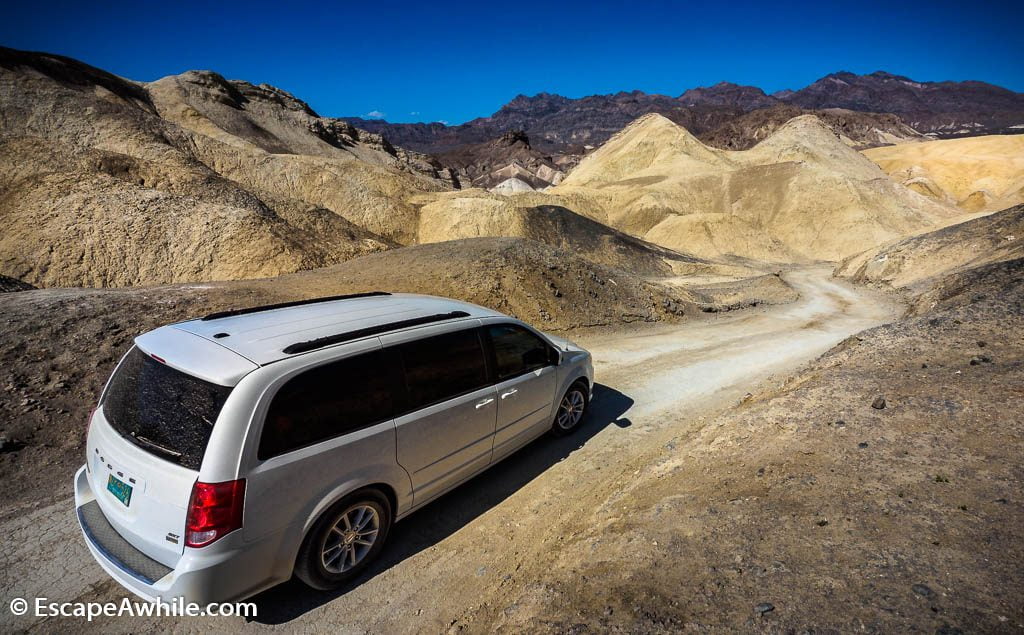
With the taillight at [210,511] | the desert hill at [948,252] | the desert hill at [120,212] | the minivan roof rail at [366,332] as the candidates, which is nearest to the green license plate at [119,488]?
the taillight at [210,511]

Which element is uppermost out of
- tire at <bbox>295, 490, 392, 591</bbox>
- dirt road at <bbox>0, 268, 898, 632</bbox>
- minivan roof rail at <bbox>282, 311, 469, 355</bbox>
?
minivan roof rail at <bbox>282, 311, 469, 355</bbox>

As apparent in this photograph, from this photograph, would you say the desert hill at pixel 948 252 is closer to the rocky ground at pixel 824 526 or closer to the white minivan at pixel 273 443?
the rocky ground at pixel 824 526

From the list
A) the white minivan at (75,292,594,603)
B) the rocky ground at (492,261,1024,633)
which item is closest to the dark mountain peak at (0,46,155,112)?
the white minivan at (75,292,594,603)

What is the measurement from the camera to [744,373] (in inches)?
373

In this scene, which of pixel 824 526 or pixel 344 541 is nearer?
pixel 824 526

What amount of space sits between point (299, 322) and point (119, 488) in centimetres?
169

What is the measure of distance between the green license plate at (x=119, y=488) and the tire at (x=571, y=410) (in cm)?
425

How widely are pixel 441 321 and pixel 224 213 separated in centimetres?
1969

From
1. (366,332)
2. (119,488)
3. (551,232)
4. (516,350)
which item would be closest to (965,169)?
(551,232)

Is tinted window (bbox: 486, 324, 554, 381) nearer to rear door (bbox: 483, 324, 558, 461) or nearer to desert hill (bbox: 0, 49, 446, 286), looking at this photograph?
rear door (bbox: 483, 324, 558, 461)

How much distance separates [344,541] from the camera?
368cm

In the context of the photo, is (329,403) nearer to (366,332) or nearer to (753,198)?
(366,332)

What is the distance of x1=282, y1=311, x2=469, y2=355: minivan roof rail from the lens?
3453 millimetres

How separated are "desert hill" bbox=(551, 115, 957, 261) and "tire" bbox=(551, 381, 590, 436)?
41.1m
